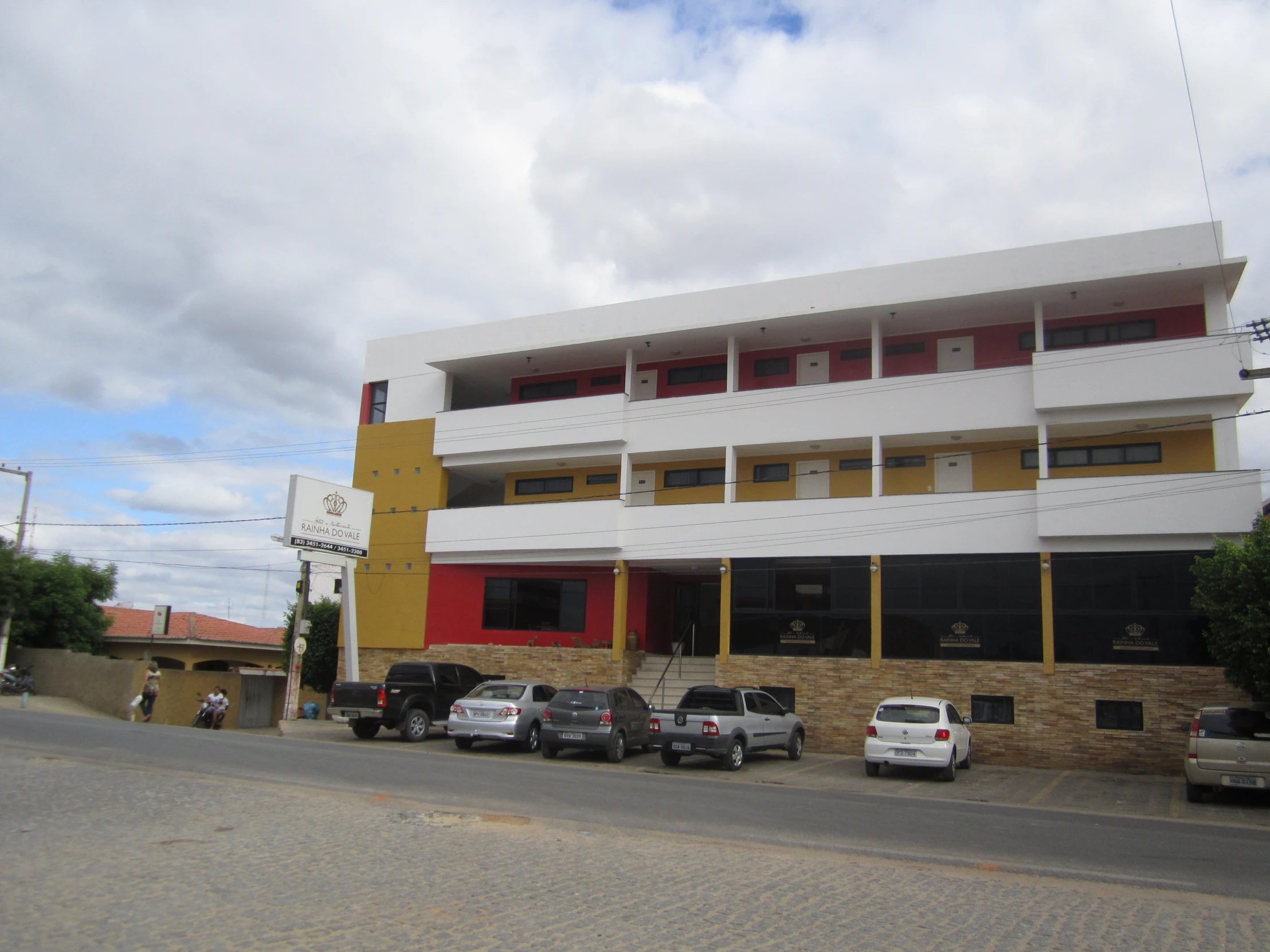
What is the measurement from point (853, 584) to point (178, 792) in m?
18.3

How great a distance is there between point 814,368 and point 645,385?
5792mm

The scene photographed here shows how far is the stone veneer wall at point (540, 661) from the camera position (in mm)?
29719

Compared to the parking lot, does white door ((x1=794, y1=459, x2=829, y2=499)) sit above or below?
above

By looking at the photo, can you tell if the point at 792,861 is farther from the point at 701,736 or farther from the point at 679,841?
the point at 701,736

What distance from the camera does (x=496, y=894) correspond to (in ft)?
25.8

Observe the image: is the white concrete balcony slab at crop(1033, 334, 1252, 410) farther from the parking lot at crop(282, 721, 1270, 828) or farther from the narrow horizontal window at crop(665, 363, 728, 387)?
the narrow horizontal window at crop(665, 363, 728, 387)

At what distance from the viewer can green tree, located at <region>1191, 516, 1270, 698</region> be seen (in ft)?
58.1

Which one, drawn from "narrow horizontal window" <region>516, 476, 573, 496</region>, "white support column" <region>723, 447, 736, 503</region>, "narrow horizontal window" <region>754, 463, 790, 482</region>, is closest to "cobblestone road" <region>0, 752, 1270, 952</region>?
"white support column" <region>723, 447, 736, 503</region>

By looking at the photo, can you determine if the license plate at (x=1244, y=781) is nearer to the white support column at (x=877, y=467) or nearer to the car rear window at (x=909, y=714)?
the car rear window at (x=909, y=714)

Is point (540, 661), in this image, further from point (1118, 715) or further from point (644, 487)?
point (1118, 715)

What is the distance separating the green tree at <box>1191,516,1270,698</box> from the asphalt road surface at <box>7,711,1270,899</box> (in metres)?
5.16

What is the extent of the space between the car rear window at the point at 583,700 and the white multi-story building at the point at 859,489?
7.20m

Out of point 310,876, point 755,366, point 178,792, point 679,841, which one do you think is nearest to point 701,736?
point 679,841

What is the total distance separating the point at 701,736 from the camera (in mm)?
19719
